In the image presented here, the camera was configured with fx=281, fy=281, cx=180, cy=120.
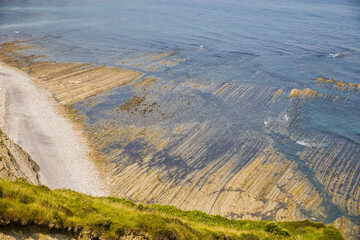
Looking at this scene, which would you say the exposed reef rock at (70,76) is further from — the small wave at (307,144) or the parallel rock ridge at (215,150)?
the small wave at (307,144)

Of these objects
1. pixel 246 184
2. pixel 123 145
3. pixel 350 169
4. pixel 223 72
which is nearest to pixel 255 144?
pixel 246 184

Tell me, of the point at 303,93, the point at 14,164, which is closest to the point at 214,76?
the point at 303,93

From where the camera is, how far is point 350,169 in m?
Result: 31.6

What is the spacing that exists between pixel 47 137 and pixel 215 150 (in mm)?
21470

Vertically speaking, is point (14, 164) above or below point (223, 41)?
below

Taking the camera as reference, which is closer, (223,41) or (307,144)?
(307,144)

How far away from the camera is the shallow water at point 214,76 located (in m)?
35.7

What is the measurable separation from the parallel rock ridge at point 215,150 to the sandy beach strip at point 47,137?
80.7 inches

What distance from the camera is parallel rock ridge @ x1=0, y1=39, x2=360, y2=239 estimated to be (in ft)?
91.1

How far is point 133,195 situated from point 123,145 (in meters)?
8.92

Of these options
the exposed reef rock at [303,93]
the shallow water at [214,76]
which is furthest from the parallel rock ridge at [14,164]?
the exposed reef rock at [303,93]

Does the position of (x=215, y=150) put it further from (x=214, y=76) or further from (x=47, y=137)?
(x=214, y=76)

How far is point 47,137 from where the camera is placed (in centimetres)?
3603

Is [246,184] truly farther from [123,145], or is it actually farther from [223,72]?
[223,72]
